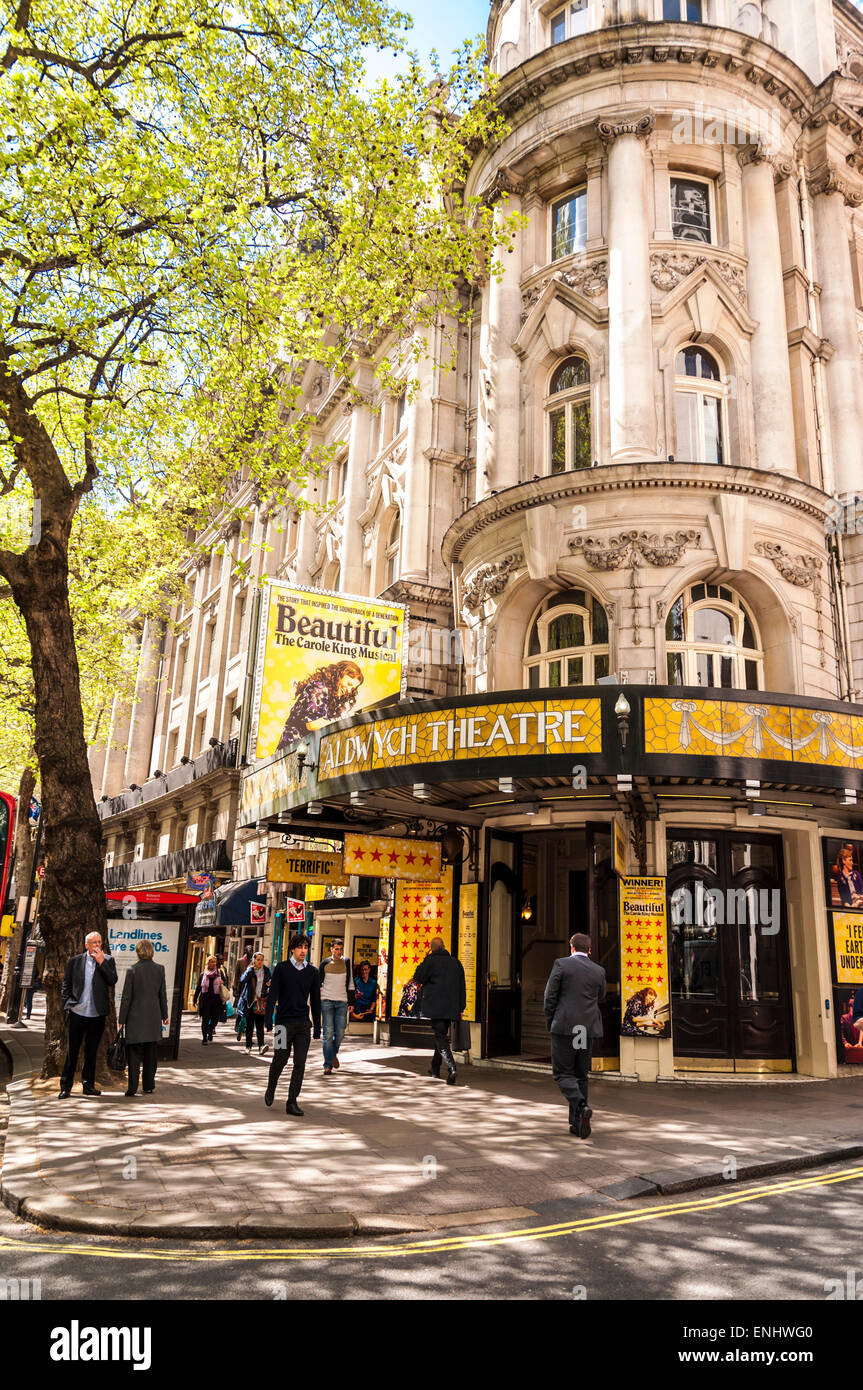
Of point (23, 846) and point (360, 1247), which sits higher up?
point (23, 846)

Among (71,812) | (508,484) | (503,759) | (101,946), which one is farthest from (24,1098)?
(508,484)

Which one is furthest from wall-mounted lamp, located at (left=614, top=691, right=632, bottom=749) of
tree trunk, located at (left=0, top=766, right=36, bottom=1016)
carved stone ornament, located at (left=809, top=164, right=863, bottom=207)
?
tree trunk, located at (left=0, top=766, right=36, bottom=1016)

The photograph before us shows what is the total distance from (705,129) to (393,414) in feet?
37.6

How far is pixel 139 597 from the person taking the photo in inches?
1185

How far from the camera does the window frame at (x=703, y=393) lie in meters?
17.4

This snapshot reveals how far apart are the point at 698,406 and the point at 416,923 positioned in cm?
1114

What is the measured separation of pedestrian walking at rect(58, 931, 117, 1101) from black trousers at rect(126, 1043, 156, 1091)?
0.45 meters

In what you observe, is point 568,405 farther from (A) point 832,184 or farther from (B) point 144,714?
(B) point 144,714

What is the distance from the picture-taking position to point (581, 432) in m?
18.2

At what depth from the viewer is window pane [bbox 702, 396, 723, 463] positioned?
17406mm

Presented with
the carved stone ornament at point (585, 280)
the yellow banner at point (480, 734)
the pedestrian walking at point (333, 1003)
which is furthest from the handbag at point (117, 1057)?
the carved stone ornament at point (585, 280)

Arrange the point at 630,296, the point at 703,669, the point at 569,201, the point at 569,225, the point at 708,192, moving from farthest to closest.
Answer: the point at 569,201, the point at 569,225, the point at 708,192, the point at 630,296, the point at 703,669

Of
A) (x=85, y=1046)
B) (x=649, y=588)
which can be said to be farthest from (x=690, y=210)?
(x=85, y=1046)

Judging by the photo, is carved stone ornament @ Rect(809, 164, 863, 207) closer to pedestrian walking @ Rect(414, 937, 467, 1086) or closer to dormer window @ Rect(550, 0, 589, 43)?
dormer window @ Rect(550, 0, 589, 43)
